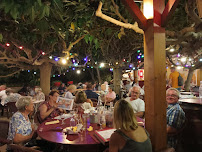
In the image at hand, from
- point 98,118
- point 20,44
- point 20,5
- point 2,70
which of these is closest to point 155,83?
point 98,118

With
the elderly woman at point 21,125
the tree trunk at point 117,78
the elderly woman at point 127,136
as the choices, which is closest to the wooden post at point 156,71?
the elderly woman at point 127,136

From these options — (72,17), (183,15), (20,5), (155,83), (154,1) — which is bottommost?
(155,83)

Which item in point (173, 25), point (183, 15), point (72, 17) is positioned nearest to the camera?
point (72, 17)

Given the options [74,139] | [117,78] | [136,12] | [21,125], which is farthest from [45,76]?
[136,12]

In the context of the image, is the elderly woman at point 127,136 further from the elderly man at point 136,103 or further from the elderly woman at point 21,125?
the elderly man at point 136,103

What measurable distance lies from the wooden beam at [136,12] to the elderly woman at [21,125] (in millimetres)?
2133

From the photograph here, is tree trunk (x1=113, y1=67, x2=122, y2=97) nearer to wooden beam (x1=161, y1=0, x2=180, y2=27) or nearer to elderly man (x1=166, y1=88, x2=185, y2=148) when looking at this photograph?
elderly man (x1=166, y1=88, x2=185, y2=148)

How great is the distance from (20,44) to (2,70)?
395 inches

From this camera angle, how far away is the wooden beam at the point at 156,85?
1.71 m

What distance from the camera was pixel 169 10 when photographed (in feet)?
5.39

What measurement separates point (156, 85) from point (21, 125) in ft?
6.88

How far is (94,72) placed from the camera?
2147 cm

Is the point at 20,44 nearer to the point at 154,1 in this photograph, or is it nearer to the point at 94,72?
the point at 154,1

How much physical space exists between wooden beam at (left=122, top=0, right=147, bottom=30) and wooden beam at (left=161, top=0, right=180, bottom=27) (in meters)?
0.20
